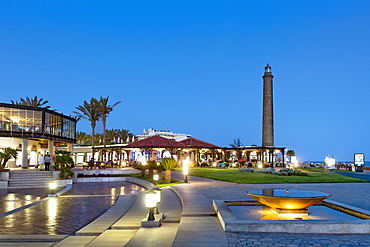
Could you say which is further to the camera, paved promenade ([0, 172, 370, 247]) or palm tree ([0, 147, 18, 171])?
palm tree ([0, 147, 18, 171])

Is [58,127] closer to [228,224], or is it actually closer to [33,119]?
[33,119]

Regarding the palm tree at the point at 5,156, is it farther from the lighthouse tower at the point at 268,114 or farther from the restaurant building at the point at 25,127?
the lighthouse tower at the point at 268,114

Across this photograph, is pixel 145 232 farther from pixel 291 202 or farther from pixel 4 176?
pixel 4 176

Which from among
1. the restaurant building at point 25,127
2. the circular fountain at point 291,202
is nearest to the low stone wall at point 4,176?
the restaurant building at point 25,127

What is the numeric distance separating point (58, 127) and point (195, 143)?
14.9 m

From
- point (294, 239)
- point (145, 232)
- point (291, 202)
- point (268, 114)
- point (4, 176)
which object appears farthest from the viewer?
point (268, 114)

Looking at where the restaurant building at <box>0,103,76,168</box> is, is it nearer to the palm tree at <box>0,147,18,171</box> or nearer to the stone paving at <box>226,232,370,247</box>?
the palm tree at <box>0,147,18,171</box>

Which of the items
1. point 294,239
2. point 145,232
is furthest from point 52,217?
point 294,239

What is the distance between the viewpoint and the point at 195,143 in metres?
34.8

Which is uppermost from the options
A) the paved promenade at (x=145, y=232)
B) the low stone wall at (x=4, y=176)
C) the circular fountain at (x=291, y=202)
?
the circular fountain at (x=291, y=202)

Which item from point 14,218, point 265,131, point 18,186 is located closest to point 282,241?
point 14,218

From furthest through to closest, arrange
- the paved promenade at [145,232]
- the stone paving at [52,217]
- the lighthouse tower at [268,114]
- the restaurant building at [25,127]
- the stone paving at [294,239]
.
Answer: the lighthouse tower at [268,114]
the restaurant building at [25,127]
the stone paving at [52,217]
the paved promenade at [145,232]
the stone paving at [294,239]

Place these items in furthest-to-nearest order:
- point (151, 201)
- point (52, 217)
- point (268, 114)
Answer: point (268, 114) < point (52, 217) < point (151, 201)

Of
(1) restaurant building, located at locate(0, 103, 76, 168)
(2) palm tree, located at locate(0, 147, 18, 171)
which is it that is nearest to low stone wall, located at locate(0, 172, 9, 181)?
(2) palm tree, located at locate(0, 147, 18, 171)
